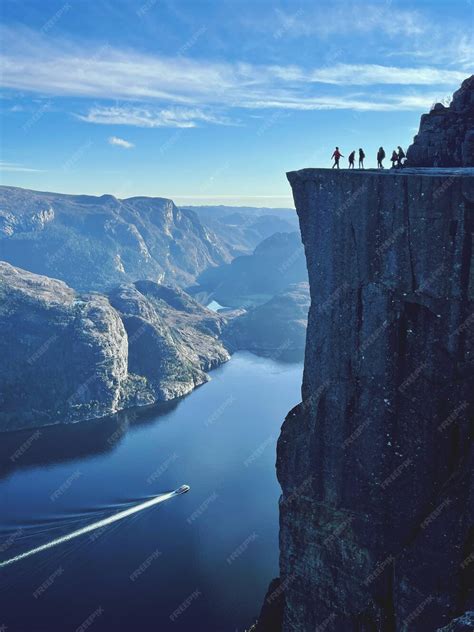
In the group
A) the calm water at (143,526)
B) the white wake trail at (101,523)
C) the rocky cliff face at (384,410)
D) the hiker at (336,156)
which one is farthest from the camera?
the white wake trail at (101,523)

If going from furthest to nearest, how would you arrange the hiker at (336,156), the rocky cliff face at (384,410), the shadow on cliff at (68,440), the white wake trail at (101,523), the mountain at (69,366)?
the mountain at (69,366) → the shadow on cliff at (68,440) → the white wake trail at (101,523) → the hiker at (336,156) → the rocky cliff face at (384,410)

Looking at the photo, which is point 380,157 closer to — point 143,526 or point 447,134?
point 447,134

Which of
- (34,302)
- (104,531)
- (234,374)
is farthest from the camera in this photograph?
(234,374)

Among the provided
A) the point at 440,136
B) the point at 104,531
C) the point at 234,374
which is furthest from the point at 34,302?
the point at 440,136

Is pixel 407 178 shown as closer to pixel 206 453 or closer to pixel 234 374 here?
pixel 206 453

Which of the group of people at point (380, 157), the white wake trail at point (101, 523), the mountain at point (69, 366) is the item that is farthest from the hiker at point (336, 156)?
the mountain at point (69, 366)

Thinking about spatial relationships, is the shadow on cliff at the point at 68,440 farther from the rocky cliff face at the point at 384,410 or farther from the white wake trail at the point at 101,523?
the rocky cliff face at the point at 384,410
